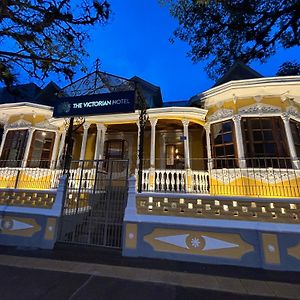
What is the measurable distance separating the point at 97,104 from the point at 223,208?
431cm

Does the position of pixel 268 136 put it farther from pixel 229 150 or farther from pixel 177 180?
pixel 177 180

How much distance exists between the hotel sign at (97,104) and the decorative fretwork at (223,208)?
251cm

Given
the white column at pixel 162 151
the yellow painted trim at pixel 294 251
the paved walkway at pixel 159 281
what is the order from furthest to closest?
1. the white column at pixel 162 151
2. the yellow painted trim at pixel 294 251
3. the paved walkway at pixel 159 281

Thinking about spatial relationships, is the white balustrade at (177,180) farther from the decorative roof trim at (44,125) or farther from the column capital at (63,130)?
the decorative roof trim at (44,125)

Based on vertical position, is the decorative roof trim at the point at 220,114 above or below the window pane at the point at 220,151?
above

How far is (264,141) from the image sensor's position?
7.82 meters

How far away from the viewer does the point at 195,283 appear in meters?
3.36

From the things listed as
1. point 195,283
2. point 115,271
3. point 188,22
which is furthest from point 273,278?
point 188,22

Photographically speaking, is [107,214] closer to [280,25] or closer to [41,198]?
[41,198]

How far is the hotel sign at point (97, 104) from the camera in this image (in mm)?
5438

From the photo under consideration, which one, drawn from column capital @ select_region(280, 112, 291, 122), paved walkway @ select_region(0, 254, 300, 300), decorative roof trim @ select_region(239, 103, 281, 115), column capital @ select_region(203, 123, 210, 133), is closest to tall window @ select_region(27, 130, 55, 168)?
paved walkway @ select_region(0, 254, 300, 300)

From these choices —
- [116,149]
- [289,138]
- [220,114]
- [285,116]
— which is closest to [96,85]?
[116,149]

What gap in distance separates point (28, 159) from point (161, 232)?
8862 millimetres

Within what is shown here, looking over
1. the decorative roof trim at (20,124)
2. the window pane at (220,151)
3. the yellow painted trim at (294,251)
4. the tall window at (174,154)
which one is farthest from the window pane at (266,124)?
the decorative roof trim at (20,124)
